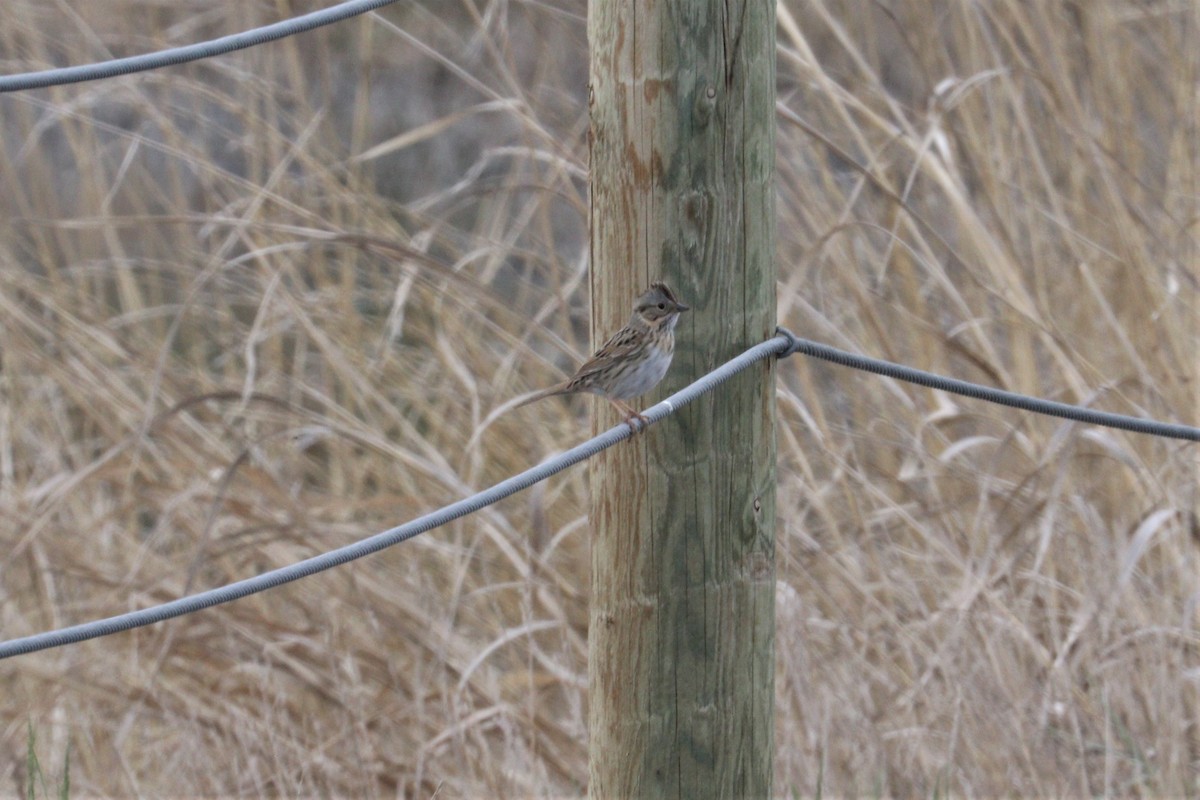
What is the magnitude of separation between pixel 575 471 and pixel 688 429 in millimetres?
1804

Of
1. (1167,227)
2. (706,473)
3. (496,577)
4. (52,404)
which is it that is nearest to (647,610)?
(706,473)

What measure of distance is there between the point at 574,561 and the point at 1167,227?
6.21ft

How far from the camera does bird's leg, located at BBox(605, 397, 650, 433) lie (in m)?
1.97

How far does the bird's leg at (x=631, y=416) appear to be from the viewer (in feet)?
6.46

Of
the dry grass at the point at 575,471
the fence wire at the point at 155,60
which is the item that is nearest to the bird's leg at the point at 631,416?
the fence wire at the point at 155,60

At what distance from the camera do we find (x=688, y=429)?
2016 mm

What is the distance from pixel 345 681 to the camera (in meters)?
3.51

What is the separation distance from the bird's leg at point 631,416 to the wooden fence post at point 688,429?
0.04m

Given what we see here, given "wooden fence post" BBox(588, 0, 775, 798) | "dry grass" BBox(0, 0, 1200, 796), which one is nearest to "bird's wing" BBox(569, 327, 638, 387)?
"wooden fence post" BBox(588, 0, 775, 798)

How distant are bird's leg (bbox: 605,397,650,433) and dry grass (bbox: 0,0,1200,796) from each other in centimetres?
80

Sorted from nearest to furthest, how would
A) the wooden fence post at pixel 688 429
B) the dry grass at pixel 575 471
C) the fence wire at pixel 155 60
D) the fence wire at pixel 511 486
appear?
the fence wire at pixel 511 486 < the fence wire at pixel 155 60 < the wooden fence post at pixel 688 429 < the dry grass at pixel 575 471

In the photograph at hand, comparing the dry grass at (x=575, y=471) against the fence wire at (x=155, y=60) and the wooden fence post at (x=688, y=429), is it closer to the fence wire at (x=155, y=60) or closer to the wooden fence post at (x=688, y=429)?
the wooden fence post at (x=688, y=429)

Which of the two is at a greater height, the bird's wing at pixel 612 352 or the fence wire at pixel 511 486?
the bird's wing at pixel 612 352

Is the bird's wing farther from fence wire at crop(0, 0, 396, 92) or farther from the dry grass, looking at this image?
the dry grass
